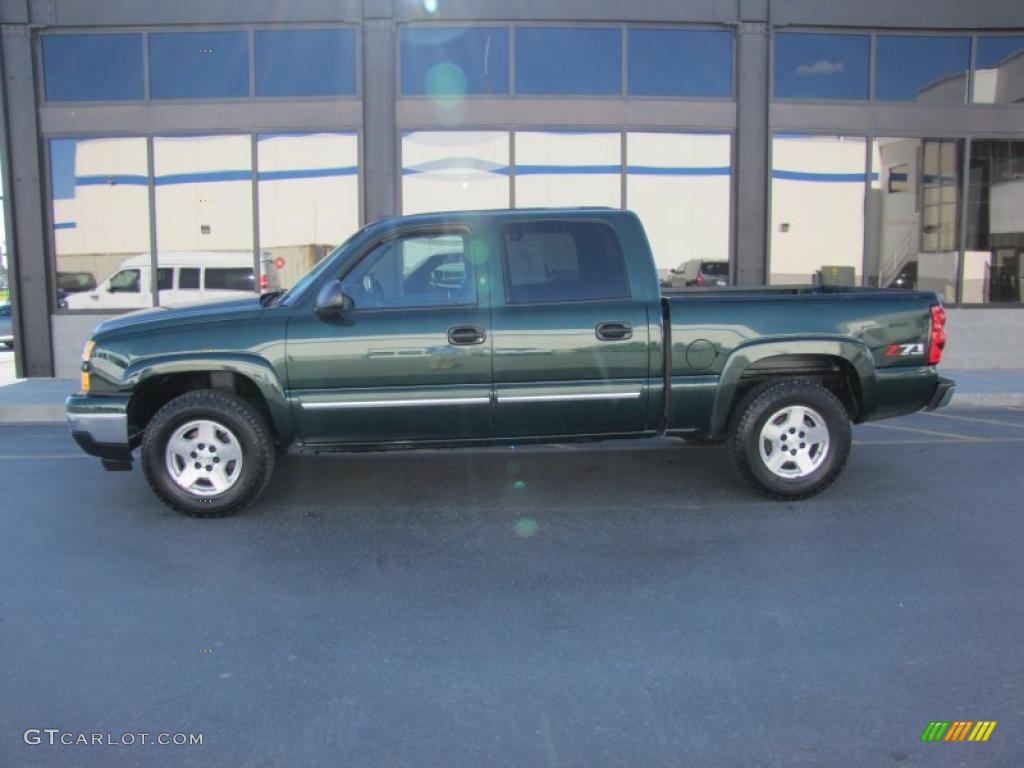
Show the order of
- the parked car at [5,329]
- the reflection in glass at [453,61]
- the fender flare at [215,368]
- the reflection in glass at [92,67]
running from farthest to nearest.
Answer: the parked car at [5,329], the reflection in glass at [453,61], the reflection in glass at [92,67], the fender flare at [215,368]

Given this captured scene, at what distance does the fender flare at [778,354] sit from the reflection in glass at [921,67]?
346 inches

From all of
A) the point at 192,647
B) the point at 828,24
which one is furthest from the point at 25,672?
the point at 828,24

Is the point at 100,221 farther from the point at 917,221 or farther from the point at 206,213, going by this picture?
the point at 917,221

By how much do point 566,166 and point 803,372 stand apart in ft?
24.9

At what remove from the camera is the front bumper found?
17.7 ft

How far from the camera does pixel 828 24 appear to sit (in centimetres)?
1263

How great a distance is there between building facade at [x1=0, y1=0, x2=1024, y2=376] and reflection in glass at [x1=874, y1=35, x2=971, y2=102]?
1.2 inches

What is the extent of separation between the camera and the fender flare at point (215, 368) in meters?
5.38

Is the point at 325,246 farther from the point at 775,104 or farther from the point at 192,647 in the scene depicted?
the point at 192,647

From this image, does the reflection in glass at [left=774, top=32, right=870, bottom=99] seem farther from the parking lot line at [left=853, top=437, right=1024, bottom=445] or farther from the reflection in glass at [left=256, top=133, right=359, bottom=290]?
the parking lot line at [left=853, top=437, right=1024, bottom=445]

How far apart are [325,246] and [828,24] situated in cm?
788

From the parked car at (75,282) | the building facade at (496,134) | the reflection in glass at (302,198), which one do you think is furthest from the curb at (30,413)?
the reflection in glass at (302,198)

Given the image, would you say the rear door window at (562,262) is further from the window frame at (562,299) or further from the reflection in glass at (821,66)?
the reflection in glass at (821,66)

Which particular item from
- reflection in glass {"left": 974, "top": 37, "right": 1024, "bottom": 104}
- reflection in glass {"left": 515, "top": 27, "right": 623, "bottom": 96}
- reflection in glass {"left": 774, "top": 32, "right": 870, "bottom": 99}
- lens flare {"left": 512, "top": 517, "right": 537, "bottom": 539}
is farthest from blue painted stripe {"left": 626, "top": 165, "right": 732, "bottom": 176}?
lens flare {"left": 512, "top": 517, "right": 537, "bottom": 539}
